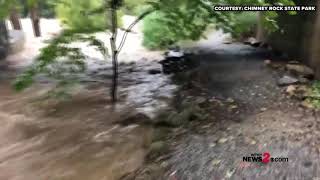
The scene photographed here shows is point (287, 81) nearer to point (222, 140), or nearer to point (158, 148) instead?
point (222, 140)

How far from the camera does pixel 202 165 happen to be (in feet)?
11.4

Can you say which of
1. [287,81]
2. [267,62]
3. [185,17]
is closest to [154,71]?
[267,62]

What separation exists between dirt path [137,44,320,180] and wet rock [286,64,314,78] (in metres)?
0.50

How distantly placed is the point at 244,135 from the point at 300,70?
325 centimetres

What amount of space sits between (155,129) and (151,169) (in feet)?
3.49

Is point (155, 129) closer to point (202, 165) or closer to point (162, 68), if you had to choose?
point (202, 165)

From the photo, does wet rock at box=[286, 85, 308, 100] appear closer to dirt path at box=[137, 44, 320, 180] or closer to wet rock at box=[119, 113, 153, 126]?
dirt path at box=[137, 44, 320, 180]

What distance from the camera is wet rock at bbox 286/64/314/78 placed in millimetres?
6344

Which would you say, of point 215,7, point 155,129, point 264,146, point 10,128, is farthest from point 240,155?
point 10,128

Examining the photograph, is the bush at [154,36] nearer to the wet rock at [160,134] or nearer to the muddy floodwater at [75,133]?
the muddy floodwater at [75,133]

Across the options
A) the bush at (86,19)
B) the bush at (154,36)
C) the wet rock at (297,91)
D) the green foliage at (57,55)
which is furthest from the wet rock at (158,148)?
the bush at (154,36)

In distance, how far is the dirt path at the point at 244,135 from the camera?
3320 millimetres

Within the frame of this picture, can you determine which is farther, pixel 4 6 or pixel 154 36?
pixel 154 36

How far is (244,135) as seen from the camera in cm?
409
